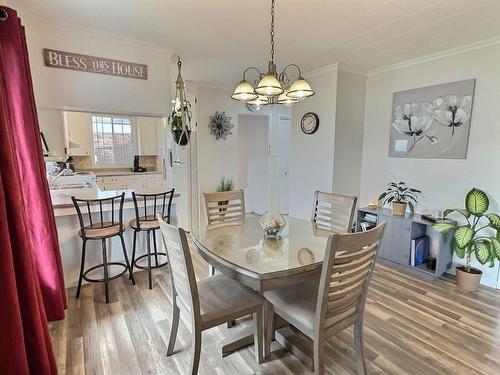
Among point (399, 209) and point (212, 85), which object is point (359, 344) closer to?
point (399, 209)

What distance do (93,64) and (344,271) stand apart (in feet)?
9.55

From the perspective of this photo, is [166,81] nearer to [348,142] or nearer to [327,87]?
[327,87]

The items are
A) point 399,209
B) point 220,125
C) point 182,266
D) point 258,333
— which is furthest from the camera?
point 220,125

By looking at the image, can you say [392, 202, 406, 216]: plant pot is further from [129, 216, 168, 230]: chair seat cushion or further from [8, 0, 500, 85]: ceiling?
[129, 216, 168, 230]: chair seat cushion

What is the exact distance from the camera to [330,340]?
2.07 metres

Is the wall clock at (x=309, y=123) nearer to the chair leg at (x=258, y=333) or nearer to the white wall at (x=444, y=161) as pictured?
the white wall at (x=444, y=161)

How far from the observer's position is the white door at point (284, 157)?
18.6 ft

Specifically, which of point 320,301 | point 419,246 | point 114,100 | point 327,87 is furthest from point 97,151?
point 419,246

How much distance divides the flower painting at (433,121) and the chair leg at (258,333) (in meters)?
2.79

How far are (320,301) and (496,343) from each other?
5.43 feet

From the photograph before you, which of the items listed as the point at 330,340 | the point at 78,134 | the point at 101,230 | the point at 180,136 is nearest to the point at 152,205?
the point at 101,230

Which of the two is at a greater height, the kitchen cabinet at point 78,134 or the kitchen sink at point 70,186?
the kitchen cabinet at point 78,134

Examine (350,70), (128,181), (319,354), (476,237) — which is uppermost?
(350,70)

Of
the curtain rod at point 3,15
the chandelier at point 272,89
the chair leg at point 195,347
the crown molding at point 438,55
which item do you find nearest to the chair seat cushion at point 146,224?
the chair leg at point 195,347
